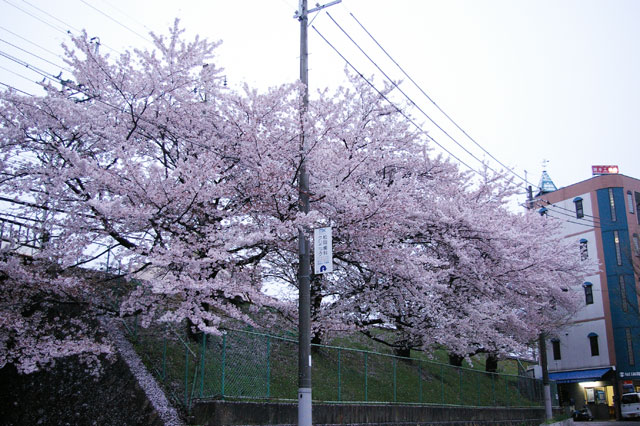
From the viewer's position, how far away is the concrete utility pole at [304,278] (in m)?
11.1

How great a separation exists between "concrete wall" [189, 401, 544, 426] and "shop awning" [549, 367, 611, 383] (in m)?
24.5

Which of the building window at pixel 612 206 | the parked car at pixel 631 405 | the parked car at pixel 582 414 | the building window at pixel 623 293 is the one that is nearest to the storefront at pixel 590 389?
the parked car at pixel 582 414

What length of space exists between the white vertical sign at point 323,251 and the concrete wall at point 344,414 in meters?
3.52

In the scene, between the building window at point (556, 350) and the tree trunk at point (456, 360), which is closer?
the tree trunk at point (456, 360)

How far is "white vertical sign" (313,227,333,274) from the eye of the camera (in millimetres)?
11856

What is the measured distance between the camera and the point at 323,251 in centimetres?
1198

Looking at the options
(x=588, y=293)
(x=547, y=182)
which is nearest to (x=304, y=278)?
(x=588, y=293)

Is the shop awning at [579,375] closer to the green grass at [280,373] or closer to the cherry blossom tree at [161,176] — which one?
the green grass at [280,373]

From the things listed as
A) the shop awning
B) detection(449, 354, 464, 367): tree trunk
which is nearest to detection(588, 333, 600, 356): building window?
the shop awning

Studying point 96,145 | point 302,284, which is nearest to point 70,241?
point 96,145

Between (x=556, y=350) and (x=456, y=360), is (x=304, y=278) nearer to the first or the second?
(x=456, y=360)

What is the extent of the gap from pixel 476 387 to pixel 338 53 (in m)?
15.7

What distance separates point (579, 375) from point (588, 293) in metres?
6.83

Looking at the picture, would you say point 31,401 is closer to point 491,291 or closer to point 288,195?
point 288,195
